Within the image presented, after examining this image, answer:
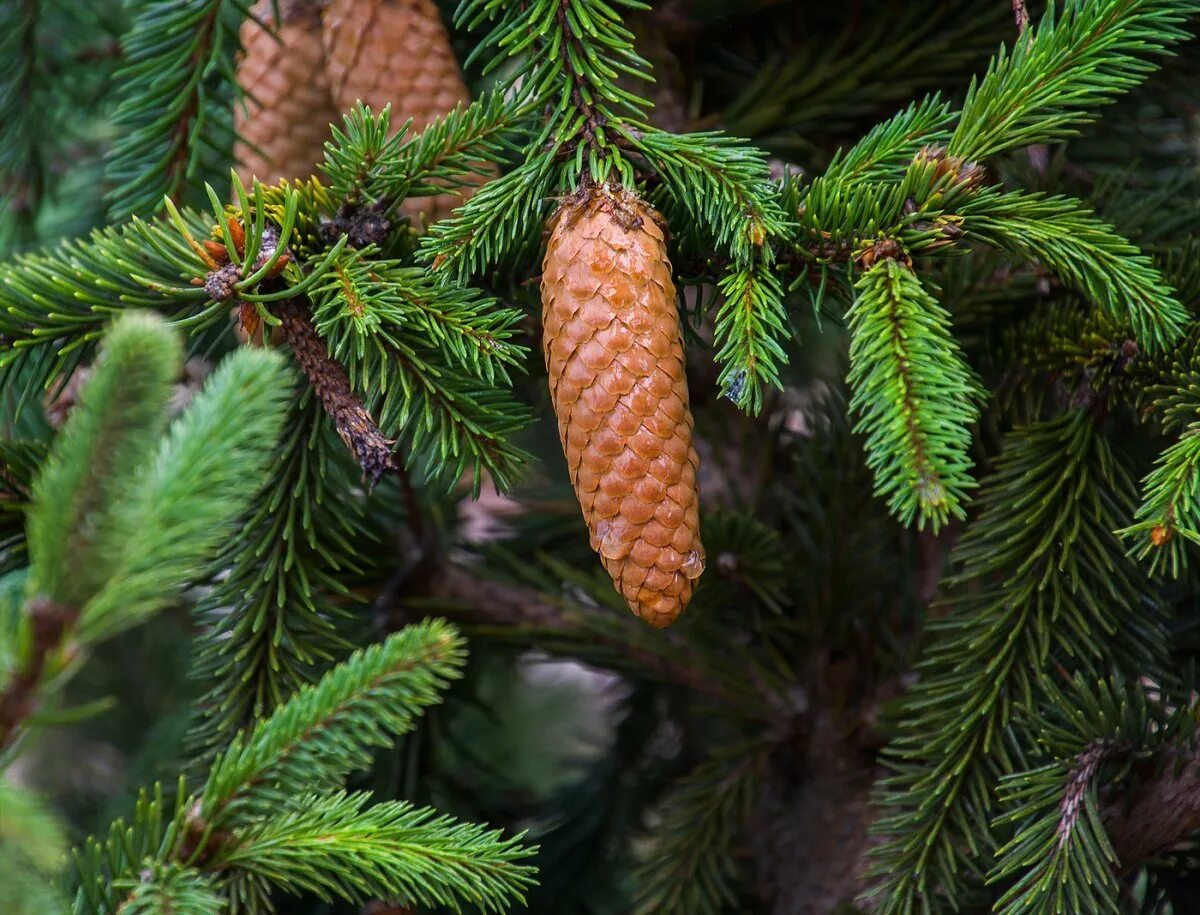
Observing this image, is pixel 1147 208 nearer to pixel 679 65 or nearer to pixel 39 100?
pixel 679 65

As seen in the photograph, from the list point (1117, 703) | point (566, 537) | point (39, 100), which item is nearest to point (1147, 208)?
point (1117, 703)

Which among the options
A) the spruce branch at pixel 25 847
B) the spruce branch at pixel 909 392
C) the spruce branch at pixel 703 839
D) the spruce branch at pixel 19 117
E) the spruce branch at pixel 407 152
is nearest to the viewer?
the spruce branch at pixel 25 847

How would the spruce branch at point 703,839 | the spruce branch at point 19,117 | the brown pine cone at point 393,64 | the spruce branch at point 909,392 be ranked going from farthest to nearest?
the spruce branch at point 19,117, the spruce branch at point 703,839, the brown pine cone at point 393,64, the spruce branch at point 909,392

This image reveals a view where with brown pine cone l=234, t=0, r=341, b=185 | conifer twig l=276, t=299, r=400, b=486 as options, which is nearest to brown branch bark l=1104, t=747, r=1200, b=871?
conifer twig l=276, t=299, r=400, b=486

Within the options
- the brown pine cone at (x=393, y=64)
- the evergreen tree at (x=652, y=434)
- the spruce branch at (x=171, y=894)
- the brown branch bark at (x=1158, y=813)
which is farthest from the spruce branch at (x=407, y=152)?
the brown branch bark at (x=1158, y=813)

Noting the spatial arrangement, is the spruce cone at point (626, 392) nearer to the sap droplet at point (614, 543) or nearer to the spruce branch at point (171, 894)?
the sap droplet at point (614, 543)

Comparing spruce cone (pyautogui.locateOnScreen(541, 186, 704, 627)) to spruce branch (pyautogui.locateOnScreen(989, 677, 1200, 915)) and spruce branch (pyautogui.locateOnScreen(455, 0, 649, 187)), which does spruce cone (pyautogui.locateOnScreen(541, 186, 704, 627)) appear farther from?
spruce branch (pyautogui.locateOnScreen(989, 677, 1200, 915))

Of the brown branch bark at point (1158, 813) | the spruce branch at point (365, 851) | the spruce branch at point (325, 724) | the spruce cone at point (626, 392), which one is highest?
the spruce cone at point (626, 392)

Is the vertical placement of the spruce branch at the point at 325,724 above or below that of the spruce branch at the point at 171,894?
above
